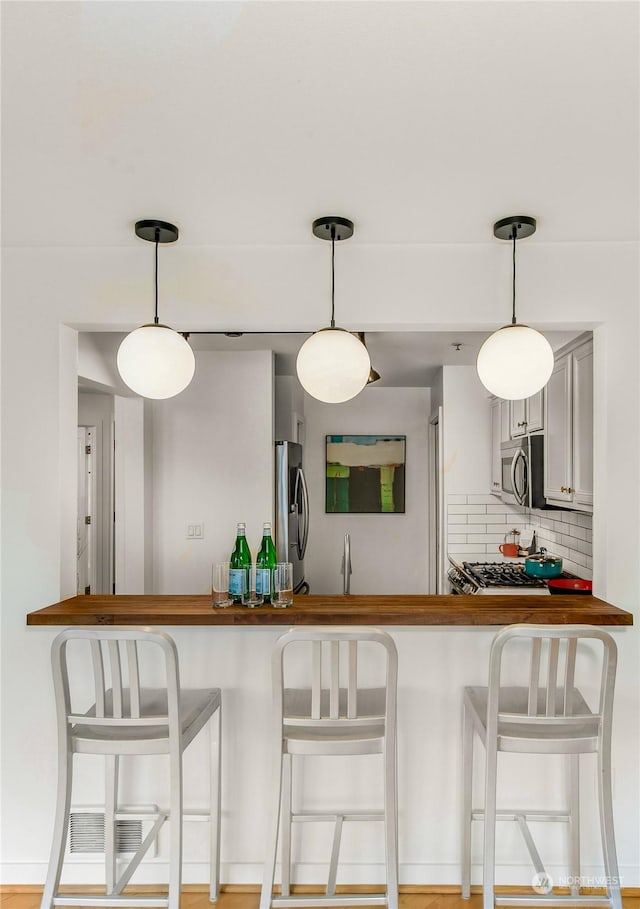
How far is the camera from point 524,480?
3613 millimetres

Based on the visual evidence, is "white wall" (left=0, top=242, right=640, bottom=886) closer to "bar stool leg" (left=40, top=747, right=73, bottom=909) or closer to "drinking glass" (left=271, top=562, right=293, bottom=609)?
"drinking glass" (left=271, top=562, right=293, bottom=609)

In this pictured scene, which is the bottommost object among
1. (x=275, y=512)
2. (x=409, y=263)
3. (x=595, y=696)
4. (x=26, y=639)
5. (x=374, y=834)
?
(x=374, y=834)

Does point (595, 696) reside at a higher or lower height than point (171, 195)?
lower

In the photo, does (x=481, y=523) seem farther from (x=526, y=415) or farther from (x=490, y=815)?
(x=490, y=815)

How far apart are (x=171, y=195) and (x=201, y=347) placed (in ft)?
7.58

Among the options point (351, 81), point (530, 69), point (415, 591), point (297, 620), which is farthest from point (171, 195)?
point (415, 591)

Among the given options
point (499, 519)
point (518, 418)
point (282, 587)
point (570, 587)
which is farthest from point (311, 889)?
point (499, 519)

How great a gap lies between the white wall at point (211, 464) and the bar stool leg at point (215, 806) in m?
1.90

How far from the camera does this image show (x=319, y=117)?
1.39 metres

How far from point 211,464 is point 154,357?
7.01ft

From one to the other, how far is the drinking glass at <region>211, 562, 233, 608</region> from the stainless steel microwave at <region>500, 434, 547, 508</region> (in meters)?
2.00

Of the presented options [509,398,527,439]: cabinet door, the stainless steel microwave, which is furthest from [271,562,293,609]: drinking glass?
[509,398,527,439]: cabinet door

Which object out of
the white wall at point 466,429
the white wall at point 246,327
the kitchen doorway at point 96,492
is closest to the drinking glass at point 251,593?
the white wall at point 246,327

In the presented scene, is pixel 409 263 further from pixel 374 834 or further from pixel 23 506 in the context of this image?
pixel 374 834
